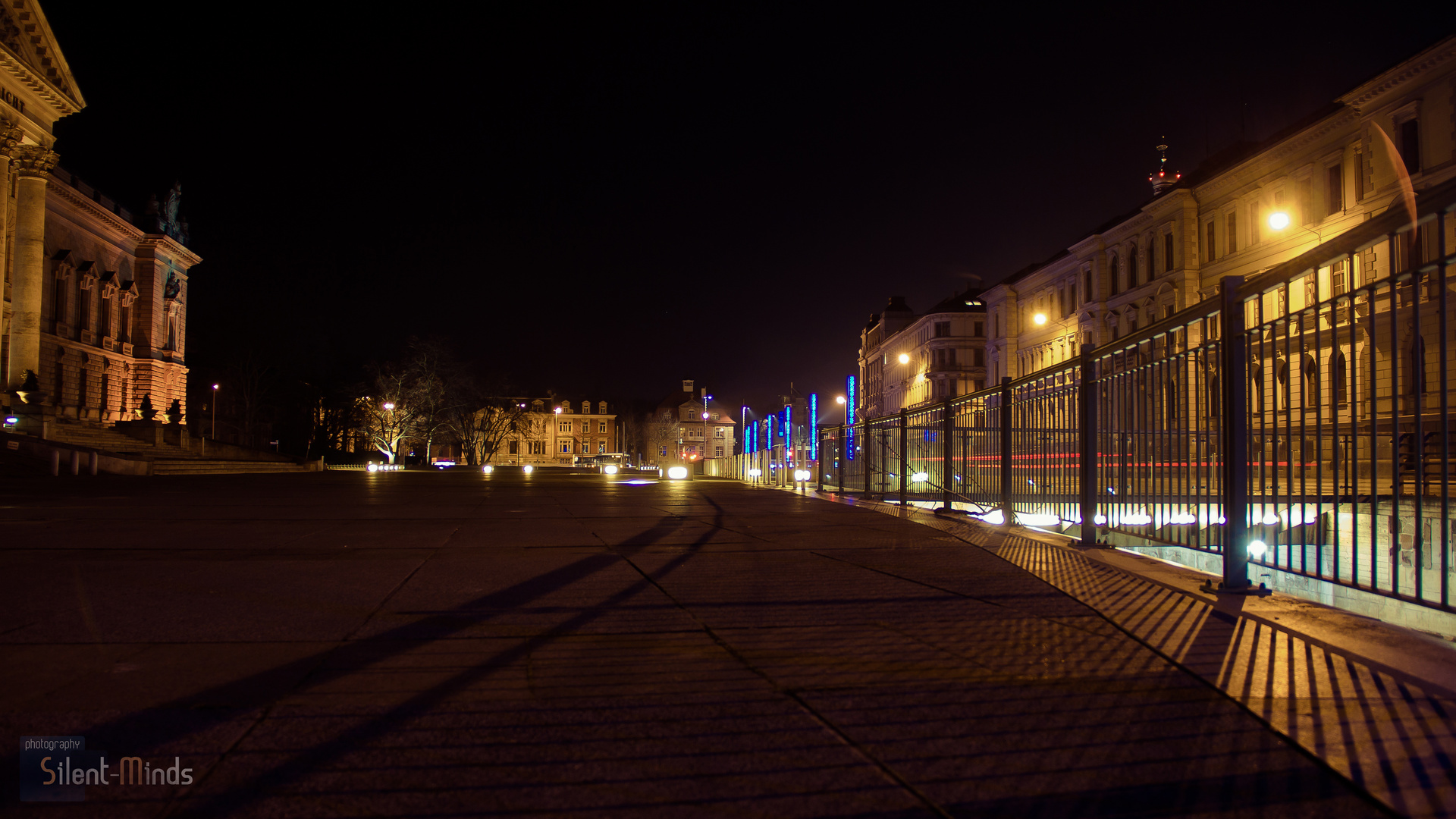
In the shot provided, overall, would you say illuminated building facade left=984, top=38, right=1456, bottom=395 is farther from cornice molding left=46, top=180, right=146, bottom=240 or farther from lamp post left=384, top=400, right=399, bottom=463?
cornice molding left=46, top=180, right=146, bottom=240

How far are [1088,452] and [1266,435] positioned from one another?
7.17ft

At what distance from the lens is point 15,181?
3931 cm

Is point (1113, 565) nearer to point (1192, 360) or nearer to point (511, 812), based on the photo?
point (1192, 360)

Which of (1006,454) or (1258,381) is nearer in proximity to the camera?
(1258,381)

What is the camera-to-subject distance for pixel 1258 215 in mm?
38031

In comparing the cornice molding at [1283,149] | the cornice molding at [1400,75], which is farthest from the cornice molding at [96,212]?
the cornice molding at [1400,75]

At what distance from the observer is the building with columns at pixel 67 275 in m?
38.0

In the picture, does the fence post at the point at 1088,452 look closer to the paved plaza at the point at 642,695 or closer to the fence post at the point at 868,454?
the paved plaza at the point at 642,695

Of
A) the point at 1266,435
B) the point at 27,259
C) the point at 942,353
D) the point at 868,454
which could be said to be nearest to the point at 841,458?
the point at 868,454

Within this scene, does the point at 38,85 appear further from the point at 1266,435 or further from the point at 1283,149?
the point at 1283,149

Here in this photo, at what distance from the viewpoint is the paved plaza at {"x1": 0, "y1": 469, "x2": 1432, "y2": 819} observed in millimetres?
2117

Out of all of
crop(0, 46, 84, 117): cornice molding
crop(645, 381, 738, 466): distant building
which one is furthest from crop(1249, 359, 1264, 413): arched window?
crop(645, 381, 738, 466): distant building

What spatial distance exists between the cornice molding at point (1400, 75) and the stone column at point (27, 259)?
5347 centimetres

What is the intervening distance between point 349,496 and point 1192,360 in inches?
552
